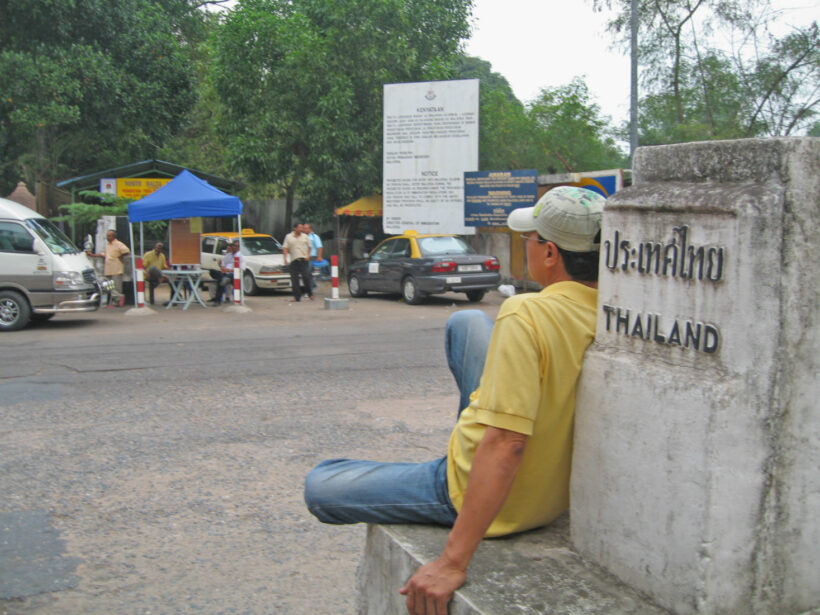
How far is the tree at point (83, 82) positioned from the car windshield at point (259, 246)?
4737mm

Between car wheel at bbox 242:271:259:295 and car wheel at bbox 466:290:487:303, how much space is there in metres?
6.02

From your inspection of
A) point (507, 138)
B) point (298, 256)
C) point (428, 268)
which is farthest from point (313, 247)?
point (507, 138)

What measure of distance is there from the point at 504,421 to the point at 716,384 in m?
0.54

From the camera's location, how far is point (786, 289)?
179 cm

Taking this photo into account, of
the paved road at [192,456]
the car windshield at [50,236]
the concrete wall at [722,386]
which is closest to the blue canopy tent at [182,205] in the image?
the car windshield at [50,236]

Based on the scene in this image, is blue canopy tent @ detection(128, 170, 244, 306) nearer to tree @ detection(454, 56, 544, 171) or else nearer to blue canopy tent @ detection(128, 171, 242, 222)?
blue canopy tent @ detection(128, 171, 242, 222)

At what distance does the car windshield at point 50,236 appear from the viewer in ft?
44.0

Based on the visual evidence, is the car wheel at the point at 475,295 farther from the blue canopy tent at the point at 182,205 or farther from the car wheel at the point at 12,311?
the car wheel at the point at 12,311

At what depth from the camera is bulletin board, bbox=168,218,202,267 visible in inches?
658

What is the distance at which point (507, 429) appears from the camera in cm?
211

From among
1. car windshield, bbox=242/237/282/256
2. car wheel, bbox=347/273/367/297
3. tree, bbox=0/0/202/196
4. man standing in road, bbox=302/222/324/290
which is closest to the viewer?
man standing in road, bbox=302/222/324/290

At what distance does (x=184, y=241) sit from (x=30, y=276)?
4.06 meters

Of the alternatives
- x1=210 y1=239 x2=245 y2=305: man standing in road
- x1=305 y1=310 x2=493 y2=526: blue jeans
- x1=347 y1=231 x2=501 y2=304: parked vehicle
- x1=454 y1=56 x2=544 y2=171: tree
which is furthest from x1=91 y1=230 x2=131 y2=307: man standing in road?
x1=305 y1=310 x2=493 y2=526: blue jeans

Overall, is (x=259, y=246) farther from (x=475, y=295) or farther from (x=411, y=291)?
(x=475, y=295)
